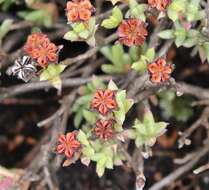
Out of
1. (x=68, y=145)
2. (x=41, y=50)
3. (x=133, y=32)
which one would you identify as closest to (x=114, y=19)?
(x=133, y=32)

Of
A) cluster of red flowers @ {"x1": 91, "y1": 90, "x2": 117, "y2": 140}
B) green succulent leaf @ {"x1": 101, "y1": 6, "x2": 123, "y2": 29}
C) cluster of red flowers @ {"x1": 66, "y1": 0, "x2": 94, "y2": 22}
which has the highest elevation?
cluster of red flowers @ {"x1": 66, "y1": 0, "x2": 94, "y2": 22}

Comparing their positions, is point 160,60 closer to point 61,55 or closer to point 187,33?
point 187,33

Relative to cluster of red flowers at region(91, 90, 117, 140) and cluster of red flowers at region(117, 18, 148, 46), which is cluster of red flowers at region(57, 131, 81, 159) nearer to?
cluster of red flowers at region(91, 90, 117, 140)

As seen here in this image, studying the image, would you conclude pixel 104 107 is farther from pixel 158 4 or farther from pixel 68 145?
pixel 158 4

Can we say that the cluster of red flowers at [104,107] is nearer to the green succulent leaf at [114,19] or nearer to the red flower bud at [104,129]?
the red flower bud at [104,129]

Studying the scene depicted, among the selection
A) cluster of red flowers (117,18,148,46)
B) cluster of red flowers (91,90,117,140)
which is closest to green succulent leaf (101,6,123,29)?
cluster of red flowers (117,18,148,46)

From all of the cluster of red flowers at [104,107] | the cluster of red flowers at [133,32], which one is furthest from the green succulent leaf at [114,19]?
the cluster of red flowers at [104,107]
